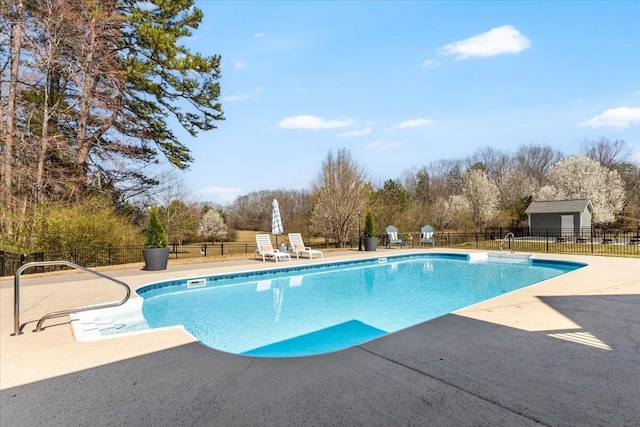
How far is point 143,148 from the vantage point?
1448 centimetres

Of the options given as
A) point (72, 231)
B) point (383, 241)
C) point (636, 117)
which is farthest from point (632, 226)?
point (72, 231)

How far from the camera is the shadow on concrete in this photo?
2.10 m

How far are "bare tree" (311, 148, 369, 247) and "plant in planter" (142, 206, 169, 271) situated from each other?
10.2 m

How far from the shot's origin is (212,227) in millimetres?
28469

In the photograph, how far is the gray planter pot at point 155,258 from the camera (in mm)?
9406

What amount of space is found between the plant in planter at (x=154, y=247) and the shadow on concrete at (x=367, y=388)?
6779mm

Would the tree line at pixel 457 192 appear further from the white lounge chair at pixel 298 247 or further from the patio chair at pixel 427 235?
the white lounge chair at pixel 298 247

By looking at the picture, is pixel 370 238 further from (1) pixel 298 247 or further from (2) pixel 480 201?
(2) pixel 480 201

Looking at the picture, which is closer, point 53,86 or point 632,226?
point 53,86

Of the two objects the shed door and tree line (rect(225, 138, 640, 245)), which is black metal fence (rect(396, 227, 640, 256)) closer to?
the shed door

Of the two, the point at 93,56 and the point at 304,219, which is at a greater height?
the point at 93,56

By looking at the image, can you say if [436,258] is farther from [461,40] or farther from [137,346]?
[137,346]

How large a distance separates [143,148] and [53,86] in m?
3.65

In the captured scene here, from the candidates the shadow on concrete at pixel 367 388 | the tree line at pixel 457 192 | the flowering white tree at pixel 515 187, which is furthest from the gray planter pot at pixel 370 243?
the flowering white tree at pixel 515 187
